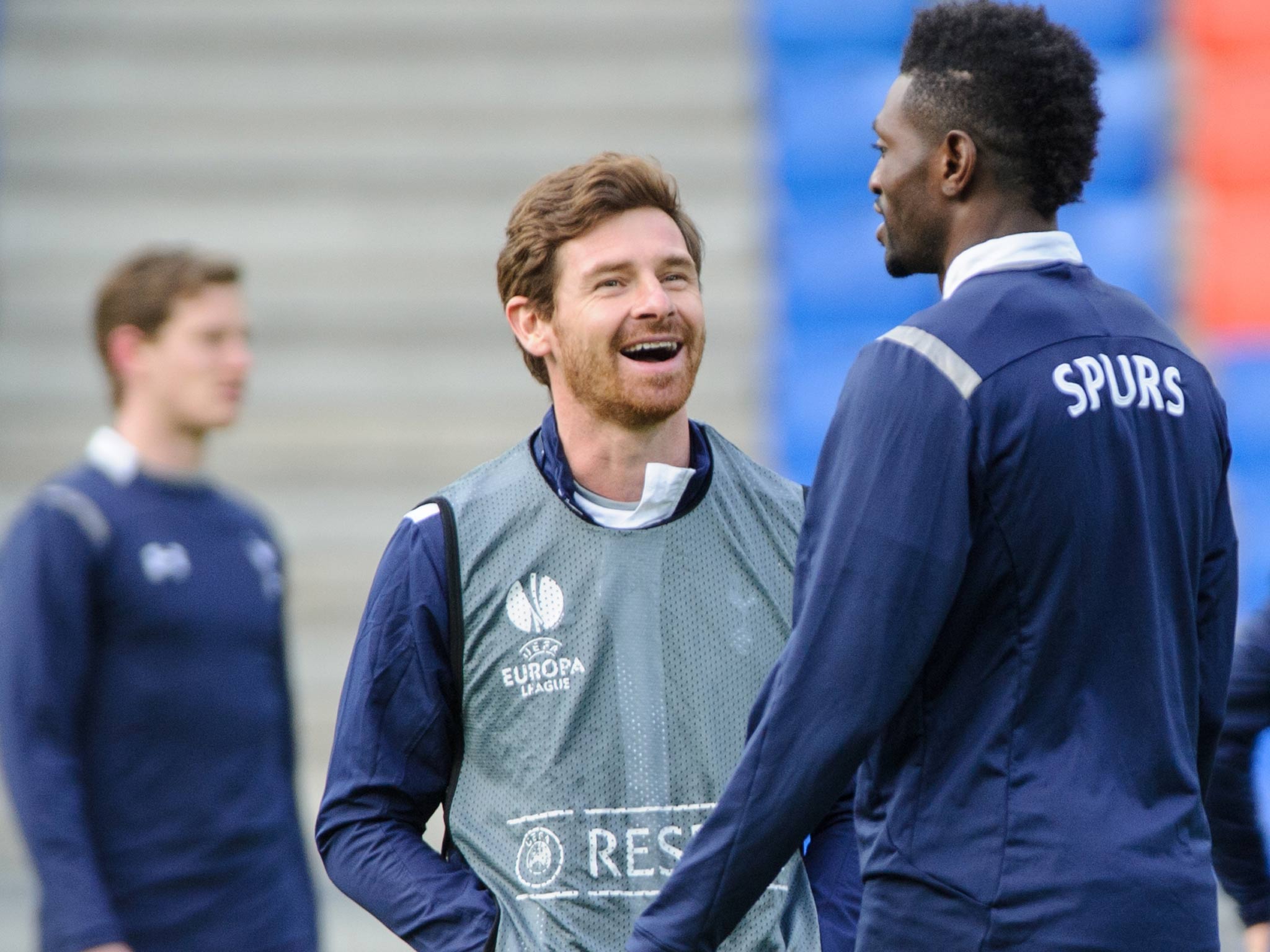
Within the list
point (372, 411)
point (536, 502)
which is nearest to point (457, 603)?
point (536, 502)

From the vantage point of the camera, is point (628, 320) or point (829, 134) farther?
point (829, 134)

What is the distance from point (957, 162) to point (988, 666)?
0.51m

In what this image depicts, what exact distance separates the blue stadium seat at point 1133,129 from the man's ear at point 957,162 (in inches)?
238

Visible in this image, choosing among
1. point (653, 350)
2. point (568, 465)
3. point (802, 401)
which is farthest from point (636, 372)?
point (802, 401)

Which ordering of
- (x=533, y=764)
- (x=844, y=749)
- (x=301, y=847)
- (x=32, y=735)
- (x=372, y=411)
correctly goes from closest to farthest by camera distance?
(x=844, y=749) < (x=533, y=764) < (x=32, y=735) < (x=301, y=847) < (x=372, y=411)

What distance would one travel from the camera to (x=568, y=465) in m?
2.21

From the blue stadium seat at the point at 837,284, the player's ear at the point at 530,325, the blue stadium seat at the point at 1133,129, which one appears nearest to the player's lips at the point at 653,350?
the player's ear at the point at 530,325

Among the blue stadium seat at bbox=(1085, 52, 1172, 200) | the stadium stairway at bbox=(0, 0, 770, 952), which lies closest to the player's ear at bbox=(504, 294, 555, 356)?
the stadium stairway at bbox=(0, 0, 770, 952)

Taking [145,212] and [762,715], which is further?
[145,212]

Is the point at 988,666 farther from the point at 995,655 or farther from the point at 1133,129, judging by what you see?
the point at 1133,129

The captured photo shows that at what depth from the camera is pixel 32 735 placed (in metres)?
2.92

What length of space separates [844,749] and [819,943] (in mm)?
516

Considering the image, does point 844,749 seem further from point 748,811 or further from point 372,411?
point 372,411

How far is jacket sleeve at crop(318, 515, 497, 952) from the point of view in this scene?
2.06m
